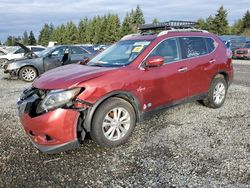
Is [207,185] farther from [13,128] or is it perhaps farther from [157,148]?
[13,128]

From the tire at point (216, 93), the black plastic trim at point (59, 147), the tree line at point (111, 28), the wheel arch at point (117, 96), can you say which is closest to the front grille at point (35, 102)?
the black plastic trim at point (59, 147)

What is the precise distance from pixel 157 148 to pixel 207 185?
1192 mm

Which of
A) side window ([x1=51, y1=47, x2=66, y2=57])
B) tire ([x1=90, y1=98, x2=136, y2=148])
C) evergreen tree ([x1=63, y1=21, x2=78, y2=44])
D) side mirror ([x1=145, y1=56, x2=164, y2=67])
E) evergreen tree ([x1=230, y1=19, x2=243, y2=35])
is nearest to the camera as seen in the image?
tire ([x1=90, y1=98, x2=136, y2=148])

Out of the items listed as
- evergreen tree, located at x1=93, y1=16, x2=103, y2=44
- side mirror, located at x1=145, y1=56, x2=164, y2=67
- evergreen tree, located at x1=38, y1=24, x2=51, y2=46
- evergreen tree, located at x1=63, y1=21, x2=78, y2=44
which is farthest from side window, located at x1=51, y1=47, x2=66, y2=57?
evergreen tree, located at x1=38, y1=24, x2=51, y2=46

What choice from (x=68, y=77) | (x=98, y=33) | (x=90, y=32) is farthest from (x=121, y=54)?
(x=90, y=32)

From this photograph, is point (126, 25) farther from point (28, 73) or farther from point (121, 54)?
point (121, 54)

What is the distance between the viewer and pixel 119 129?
4.58 m

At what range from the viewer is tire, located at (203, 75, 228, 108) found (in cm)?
640

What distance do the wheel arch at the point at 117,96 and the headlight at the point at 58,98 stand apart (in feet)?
1.06

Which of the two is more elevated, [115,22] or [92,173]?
[115,22]

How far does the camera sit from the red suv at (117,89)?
405 cm

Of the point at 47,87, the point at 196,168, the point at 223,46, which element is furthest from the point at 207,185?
the point at 223,46

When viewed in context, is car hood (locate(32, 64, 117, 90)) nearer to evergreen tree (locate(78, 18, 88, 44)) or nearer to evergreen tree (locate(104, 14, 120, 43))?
evergreen tree (locate(104, 14, 120, 43))

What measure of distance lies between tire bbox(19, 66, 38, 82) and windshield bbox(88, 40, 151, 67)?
6.92 metres
